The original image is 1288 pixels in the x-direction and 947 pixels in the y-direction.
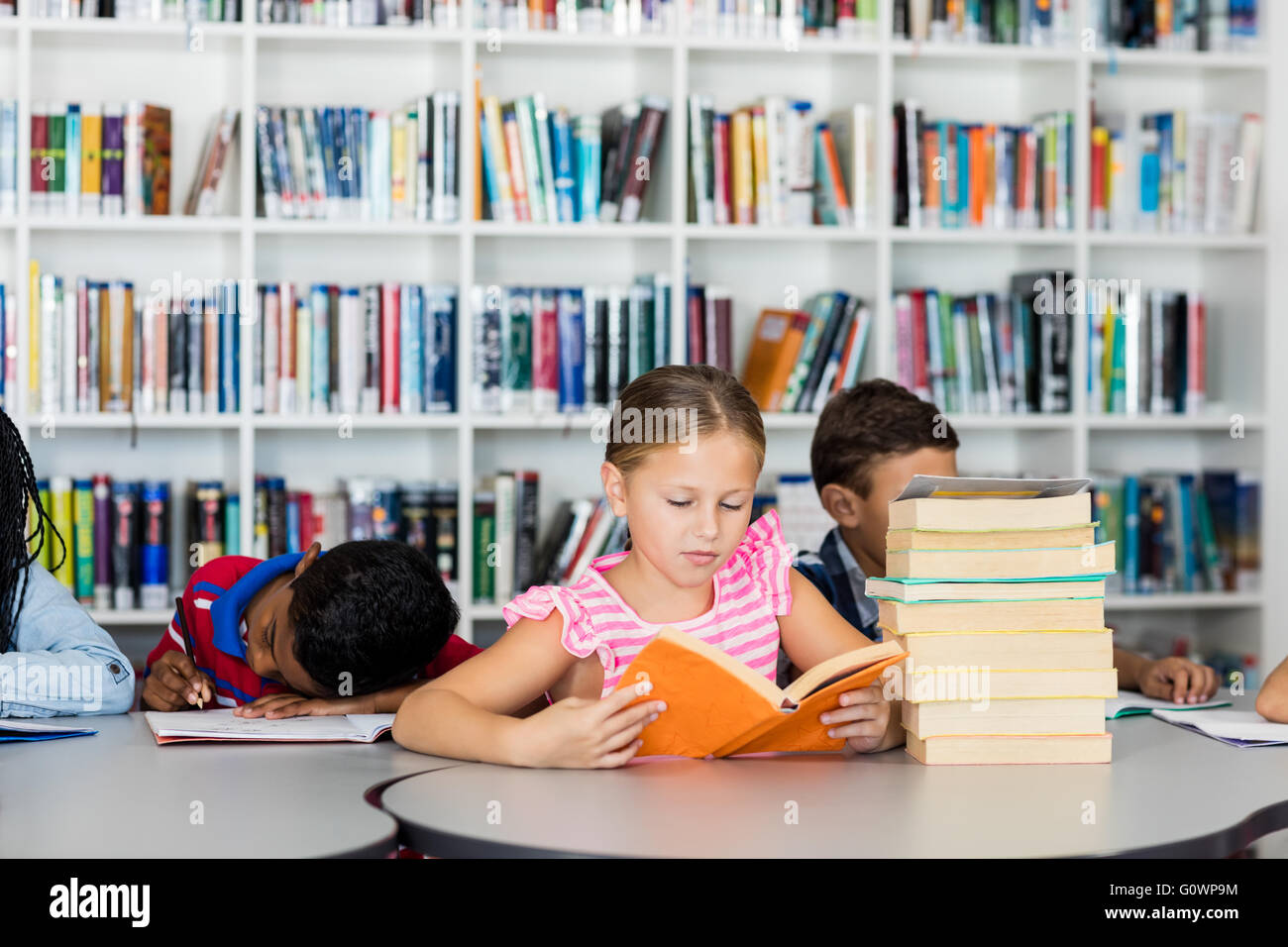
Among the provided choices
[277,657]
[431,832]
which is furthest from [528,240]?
[431,832]

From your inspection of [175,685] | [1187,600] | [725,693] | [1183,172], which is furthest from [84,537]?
[1183,172]

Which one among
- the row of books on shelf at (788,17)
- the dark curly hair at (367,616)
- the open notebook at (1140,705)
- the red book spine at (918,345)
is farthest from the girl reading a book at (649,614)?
the row of books on shelf at (788,17)

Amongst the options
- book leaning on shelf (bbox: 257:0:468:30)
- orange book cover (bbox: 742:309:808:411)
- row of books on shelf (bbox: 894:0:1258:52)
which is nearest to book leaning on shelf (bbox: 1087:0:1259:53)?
row of books on shelf (bbox: 894:0:1258:52)

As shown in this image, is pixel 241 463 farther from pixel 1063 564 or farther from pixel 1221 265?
pixel 1221 265

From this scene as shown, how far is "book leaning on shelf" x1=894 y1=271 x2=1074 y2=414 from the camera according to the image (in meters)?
3.22

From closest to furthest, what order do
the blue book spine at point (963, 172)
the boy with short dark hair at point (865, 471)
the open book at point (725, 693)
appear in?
the open book at point (725, 693) → the boy with short dark hair at point (865, 471) → the blue book spine at point (963, 172)

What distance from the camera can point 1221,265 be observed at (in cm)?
349

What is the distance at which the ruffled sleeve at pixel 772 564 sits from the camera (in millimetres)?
1545

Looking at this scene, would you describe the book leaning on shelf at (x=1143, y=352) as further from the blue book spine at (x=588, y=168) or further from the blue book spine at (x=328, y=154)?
the blue book spine at (x=328, y=154)

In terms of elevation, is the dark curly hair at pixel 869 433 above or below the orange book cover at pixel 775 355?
below

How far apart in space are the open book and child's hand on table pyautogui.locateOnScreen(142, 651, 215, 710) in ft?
2.20

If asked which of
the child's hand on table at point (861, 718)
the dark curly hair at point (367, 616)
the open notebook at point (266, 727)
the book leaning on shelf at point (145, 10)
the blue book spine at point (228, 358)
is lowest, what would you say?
the open notebook at point (266, 727)

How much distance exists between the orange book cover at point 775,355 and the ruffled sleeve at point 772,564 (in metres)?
1.58
